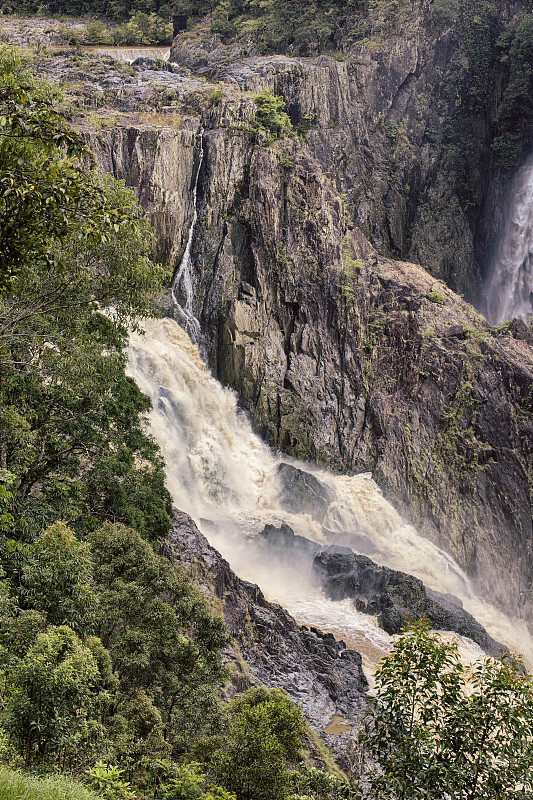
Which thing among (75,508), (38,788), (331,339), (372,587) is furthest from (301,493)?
(38,788)

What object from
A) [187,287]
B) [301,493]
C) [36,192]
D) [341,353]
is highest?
[36,192]

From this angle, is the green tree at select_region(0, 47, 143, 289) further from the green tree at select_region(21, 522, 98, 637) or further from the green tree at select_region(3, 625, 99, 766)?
the green tree at select_region(3, 625, 99, 766)

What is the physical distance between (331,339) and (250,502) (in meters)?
10.4

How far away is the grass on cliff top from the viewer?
17.4 ft

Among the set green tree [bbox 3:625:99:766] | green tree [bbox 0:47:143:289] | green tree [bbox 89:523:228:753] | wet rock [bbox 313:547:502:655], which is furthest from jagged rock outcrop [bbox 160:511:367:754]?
green tree [bbox 0:47:143:289]

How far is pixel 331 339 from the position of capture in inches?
1366

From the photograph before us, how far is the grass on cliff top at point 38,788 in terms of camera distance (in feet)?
17.4

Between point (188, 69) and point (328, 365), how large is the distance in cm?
2031

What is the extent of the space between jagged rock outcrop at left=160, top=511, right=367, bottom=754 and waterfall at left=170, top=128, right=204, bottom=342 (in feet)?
39.2

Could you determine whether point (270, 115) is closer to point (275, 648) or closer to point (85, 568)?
point (275, 648)

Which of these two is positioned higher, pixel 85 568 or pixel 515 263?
pixel 85 568

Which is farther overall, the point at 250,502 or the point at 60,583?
the point at 250,502

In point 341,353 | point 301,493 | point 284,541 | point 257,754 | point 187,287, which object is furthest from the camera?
point 341,353

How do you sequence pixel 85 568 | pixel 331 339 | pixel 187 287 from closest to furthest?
pixel 85 568 → pixel 187 287 → pixel 331 339
